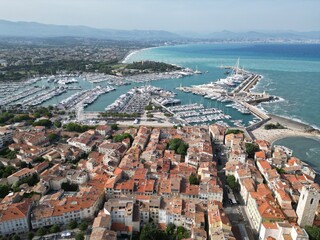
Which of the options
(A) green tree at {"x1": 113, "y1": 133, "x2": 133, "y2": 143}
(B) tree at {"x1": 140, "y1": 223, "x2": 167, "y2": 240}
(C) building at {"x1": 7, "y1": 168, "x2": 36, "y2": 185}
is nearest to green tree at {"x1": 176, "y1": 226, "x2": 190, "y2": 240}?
(B) tree at {"x1": 140, "y1": 223, "x2": 167, "y2": 240}

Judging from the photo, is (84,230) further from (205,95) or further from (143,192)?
(205,95)

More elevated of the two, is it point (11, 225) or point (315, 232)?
point (315, 232)

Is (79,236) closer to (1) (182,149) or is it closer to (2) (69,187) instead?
(2) (69,187)

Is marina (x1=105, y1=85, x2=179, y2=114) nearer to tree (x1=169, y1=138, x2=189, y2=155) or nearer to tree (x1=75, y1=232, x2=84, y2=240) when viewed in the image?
tree (x1=169, y1=138, x2=189, y2=155)

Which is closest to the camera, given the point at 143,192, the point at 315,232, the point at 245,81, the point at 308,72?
the point at 315,232

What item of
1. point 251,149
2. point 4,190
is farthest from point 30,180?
point 251,149

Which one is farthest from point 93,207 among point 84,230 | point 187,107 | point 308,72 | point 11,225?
point 308,72

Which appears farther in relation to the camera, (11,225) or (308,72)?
(308,72)
